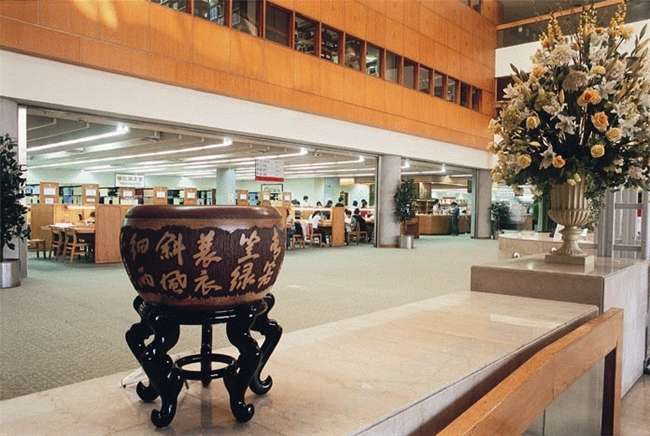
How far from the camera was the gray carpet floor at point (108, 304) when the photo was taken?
119 inches

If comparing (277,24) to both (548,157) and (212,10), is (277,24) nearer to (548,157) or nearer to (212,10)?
(212,10)

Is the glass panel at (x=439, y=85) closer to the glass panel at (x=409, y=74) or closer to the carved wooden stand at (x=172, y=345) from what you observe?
the glass panel at (x=409, y=74)

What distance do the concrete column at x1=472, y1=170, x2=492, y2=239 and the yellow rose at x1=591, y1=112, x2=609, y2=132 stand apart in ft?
50.1

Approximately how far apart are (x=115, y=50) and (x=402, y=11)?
26.6 feet

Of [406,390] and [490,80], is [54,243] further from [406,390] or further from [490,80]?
[490,80]

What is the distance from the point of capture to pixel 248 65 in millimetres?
9047

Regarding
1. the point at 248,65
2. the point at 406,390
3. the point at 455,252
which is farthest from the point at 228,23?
the point at 406,390

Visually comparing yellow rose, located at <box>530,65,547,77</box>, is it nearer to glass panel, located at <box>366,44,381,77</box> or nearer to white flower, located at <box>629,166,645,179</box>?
white flower, located at <box>629,166,645,179</box>

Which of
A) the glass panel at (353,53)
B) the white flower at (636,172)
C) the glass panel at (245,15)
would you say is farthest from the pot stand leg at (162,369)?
the glass panel at (353,53)

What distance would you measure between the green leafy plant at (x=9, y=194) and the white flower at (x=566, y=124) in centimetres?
618

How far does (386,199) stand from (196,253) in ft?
40.0

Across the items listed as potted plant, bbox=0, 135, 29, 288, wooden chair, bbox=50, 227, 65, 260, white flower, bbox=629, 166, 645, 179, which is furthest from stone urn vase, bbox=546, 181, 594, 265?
wooden chair, bbox=50, 227, 65, 260

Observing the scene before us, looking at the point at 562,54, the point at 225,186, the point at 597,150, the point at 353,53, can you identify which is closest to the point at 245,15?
the point at 353,53

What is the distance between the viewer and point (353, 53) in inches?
460
